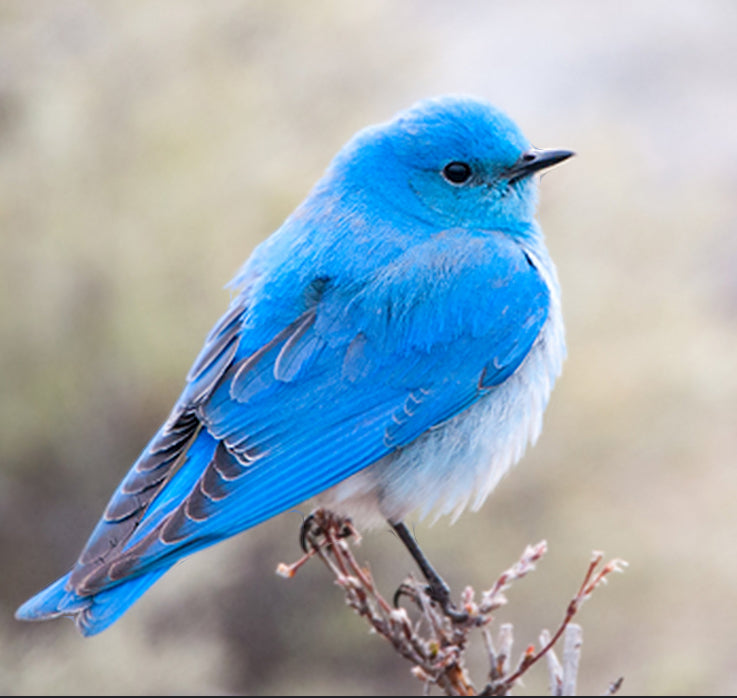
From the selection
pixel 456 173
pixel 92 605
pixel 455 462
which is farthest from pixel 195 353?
pixel 92 605

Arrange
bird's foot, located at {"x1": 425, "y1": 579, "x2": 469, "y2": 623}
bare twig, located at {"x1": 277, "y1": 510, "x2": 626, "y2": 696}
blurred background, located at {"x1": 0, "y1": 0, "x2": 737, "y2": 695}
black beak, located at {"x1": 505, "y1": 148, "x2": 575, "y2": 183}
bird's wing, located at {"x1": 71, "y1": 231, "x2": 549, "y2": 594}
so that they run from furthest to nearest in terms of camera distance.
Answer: blurred background, located at {"x1": 0, "y1": 0, "x2": 737, "y2": 695} → black beak, located at {"x1": 505, "y1": 148, "x2": 575, "y2": 183} → bird's foot, located at {"x1": 425, "y1": 579, "x2": 469, "y2": 623} → bird's wing, located at {"x1": 71, "y1": 231, "x2": 549, "y2": 594} → bare twig, located at {"x1": 277, "y1": 510, "x2": 626, "y2": 696}

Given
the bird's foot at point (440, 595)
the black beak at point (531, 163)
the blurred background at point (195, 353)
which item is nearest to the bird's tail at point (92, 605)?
the bird's foot at point (440, 595)

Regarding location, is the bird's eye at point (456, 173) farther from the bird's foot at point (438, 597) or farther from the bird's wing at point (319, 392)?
the bird's foot at point (438, 597)

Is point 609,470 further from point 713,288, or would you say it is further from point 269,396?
point 269,396

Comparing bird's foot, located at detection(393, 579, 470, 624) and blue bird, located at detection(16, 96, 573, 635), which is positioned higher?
blue bird, located at detection(16, 96, 573, 635)

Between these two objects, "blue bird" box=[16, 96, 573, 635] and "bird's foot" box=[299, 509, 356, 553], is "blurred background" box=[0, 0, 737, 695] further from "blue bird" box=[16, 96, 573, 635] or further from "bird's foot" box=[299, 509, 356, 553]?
"blue bird" box=[16, 96, 573, 635]

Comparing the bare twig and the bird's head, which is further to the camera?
the bird's head

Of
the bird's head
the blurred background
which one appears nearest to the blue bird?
the bird's head
